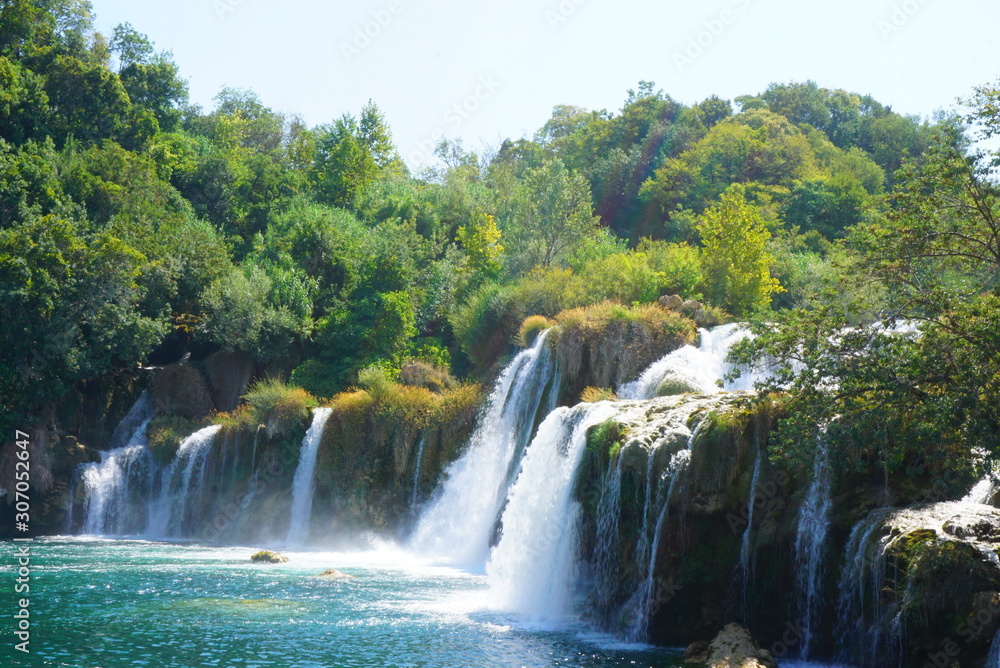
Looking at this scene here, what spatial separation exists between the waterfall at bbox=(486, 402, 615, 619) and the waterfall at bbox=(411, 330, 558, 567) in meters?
4.90

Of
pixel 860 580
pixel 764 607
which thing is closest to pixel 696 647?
pixel 764 607

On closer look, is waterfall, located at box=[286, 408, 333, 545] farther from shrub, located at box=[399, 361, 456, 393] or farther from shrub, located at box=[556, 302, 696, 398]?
shrub, located at box=[556, 302, 696, 398]

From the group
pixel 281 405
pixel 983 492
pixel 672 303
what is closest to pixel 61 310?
pixel 281 405

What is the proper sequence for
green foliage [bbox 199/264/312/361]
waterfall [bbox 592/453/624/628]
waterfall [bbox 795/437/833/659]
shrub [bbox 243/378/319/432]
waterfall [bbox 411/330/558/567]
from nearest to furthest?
waterfall [bbox 795/437/833/659] → waterfall [bbox 592/453/624/628] → waterfall [bbox 411/330/558/567] → shrub [bbox 243/378/319/432] → green foliage [bbox 199/264/312/361]

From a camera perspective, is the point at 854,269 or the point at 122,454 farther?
the point at 122,454

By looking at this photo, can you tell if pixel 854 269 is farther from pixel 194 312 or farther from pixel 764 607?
pixel 194 312

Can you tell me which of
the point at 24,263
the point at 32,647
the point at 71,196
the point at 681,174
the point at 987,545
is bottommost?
the point at 32,647

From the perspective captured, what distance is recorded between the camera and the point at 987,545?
11.6 metres

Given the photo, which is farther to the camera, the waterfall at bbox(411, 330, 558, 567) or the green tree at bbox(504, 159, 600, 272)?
the green tree at bbox(504, 159, 600, 272)

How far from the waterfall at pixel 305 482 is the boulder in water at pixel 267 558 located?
4241mm

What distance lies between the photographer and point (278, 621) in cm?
1534

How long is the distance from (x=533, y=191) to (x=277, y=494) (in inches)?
737

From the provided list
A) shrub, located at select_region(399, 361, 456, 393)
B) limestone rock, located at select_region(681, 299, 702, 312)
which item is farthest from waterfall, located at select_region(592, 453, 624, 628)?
Answer: shrub, located at select_region(399, 361, 456, 393)

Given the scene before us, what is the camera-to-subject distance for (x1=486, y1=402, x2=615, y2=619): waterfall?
53.6ft
